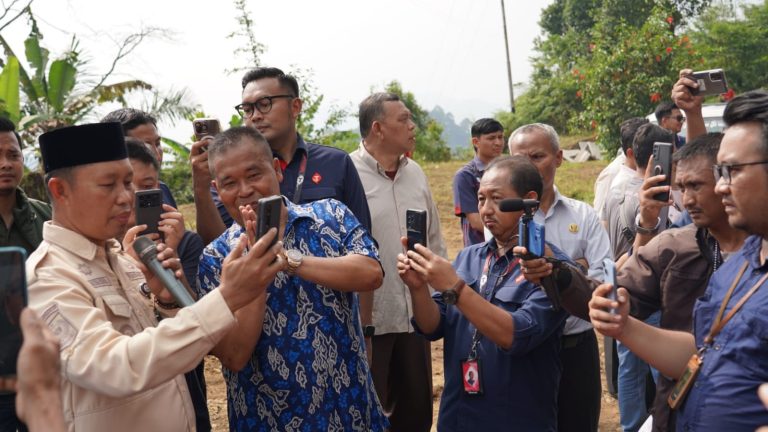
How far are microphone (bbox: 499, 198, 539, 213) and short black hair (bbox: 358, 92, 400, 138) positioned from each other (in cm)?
220

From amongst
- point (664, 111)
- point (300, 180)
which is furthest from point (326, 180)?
point (664, 111)

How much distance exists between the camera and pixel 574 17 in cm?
3925

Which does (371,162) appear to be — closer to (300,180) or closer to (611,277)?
(300,180)

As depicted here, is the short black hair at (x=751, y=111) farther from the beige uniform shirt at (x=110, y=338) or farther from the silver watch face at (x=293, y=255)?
the beige uniform shirt at (x=110, y=338)

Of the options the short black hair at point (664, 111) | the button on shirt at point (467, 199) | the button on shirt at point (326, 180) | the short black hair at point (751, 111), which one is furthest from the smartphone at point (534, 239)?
the short black hair at point (664, 111)

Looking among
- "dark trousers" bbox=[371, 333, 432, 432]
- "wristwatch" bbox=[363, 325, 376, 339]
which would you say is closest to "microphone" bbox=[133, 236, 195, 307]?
"wristwatch" bbox=[363, 325, 376, 339]

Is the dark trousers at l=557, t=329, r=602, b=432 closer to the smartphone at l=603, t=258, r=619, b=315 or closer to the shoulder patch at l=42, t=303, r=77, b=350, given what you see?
the smartphone at l=603, t=258, r=619, b=315

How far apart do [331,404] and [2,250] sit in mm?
1615

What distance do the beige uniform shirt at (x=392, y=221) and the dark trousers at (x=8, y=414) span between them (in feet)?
6.82

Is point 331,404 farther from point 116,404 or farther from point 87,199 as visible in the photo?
point 87,199

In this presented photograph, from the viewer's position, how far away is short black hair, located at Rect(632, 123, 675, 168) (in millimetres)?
4996

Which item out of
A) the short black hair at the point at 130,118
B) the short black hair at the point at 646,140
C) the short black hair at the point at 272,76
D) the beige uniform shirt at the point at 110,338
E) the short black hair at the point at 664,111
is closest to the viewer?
the beige uniform shirt at the point at 110,338

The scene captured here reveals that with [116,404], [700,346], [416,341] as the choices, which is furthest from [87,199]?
[416,341]

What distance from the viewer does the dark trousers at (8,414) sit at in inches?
134
